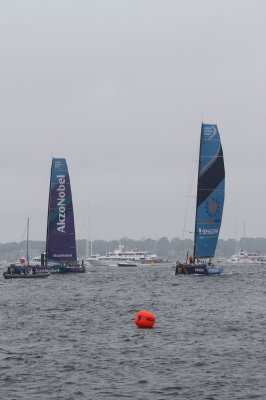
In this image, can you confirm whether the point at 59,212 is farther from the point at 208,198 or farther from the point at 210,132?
the point at 210,132

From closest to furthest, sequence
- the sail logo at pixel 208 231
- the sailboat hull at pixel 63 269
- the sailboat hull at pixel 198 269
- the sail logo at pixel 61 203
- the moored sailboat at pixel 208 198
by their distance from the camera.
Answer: the sailboat hull at pixel 198 269, the moored sailboat at pixel 208 198, the sail logo at pixel 208 231, the sail logo at pixel 61 203, the sailboat hull at pixel 63 269

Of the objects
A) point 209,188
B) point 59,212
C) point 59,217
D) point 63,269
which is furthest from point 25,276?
point 209,188

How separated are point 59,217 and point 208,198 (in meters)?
21.4

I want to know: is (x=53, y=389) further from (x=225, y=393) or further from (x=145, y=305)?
(x=145, y=305)

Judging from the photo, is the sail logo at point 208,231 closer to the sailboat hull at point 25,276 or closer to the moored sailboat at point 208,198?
the moored sailboat at point 208,198

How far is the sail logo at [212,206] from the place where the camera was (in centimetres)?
8750

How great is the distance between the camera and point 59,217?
100250 millimetres

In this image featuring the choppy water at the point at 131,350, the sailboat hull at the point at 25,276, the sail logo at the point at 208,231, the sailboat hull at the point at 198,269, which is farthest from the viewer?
the sailboat hull at the point at 25,276

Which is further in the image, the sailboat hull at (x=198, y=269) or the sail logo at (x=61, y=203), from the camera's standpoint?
the sail logo at (x=61, y=203)

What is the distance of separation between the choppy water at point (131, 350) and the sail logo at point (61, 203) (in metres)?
41.1

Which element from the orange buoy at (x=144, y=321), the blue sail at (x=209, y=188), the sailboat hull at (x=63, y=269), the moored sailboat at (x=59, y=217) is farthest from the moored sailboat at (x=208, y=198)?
the orange buoy at (x=144, y=321)

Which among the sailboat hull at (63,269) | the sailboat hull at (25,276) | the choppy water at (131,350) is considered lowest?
the choppy water at (131,350)

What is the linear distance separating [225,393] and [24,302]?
34738mm

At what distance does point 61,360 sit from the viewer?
31453 mm
